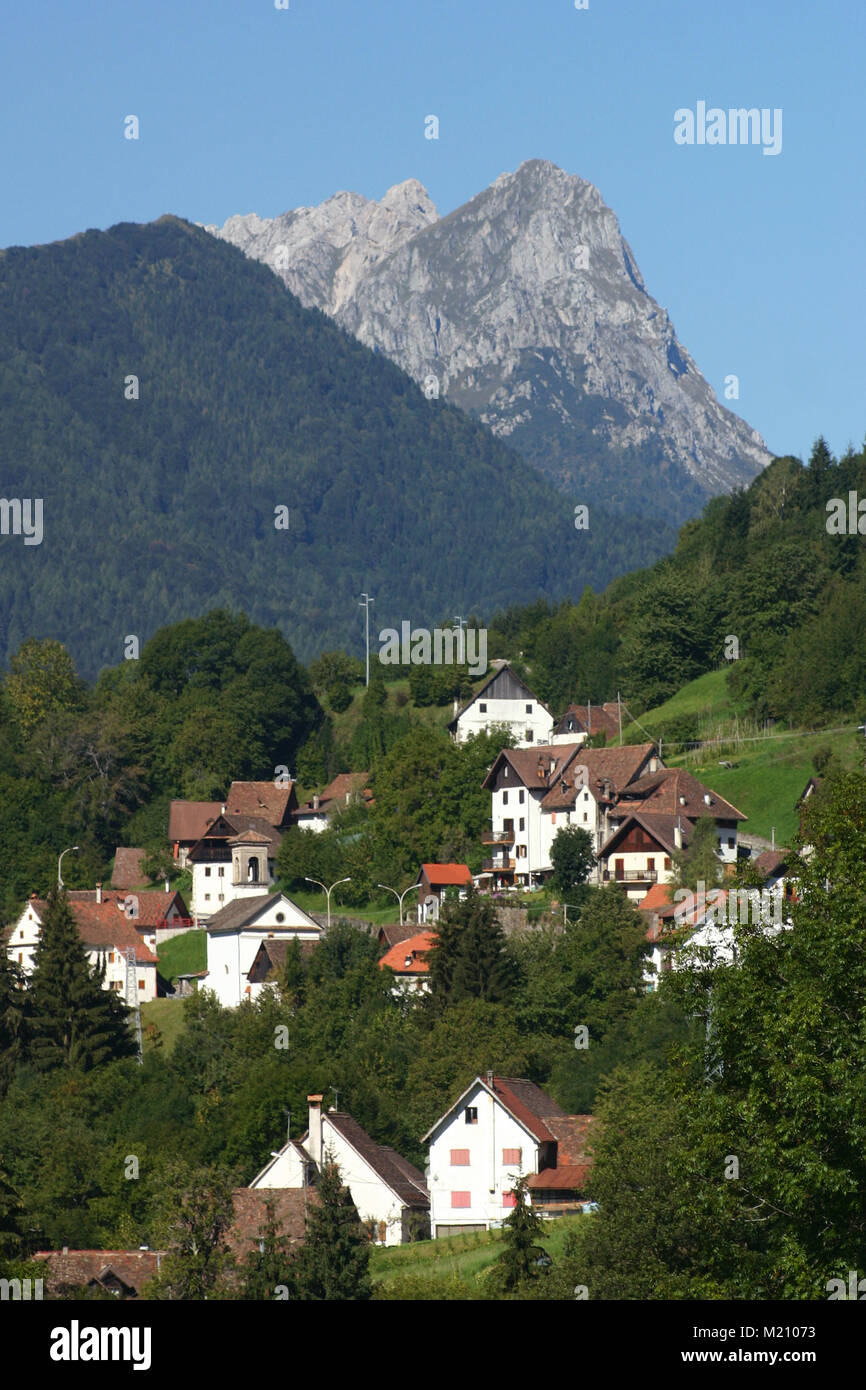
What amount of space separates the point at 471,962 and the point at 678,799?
60.7ft

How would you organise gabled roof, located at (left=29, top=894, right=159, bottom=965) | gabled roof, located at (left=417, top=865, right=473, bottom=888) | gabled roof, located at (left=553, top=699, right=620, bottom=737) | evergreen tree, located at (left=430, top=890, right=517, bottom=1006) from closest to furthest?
1. evergreen tree, located at (left=430, top=890, right=517, bottom=1006)
2. gabled roof, located at (left=29, top=894, right=159, bottom=965)
3. gabled roof, located at (left=417, top=865, right=473, bottom=888)
4. gabled roof, located at (left=553, top=699, right=620, bottom=737)

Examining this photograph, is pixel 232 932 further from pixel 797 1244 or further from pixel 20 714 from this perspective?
pixel 797 1244

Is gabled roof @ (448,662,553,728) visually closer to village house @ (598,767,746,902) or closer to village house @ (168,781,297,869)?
village house @ (168,781,297,869)

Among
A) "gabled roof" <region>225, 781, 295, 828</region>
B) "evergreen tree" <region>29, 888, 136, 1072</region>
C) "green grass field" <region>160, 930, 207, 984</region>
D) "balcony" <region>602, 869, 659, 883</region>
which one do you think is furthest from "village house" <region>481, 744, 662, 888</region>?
"evergreen tree" <region>29, 888, 136, 1072</region>

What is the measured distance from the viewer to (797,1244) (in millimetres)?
20797

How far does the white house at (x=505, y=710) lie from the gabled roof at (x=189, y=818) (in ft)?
51.5

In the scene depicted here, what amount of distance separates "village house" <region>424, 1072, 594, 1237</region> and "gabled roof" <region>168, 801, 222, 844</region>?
52.5 m

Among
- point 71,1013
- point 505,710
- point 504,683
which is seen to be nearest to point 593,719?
point 505,710

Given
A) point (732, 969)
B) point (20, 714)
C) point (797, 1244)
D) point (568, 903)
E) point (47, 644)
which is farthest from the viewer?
point (47, 644)

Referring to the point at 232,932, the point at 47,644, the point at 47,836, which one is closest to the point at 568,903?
the point at 232,932

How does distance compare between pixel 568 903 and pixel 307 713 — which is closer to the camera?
pixel 568 903

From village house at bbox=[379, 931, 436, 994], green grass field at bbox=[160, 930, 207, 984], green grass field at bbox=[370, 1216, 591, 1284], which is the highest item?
green grass field at bbox=[160, 930, 207, 984]

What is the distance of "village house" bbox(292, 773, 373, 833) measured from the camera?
113562 millimetres
